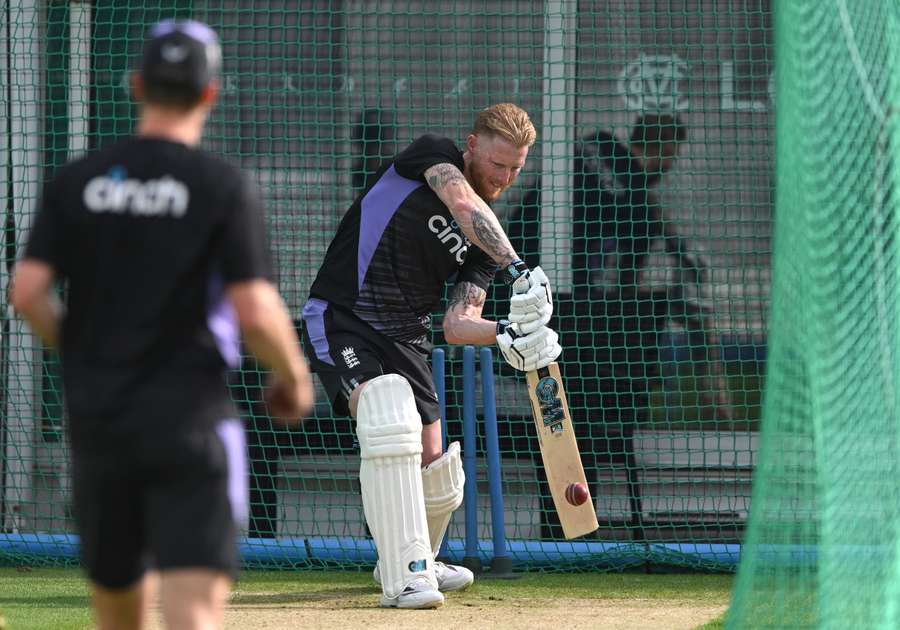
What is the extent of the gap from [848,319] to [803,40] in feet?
2.58

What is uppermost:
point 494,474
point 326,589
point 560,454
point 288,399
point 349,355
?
point 288,399

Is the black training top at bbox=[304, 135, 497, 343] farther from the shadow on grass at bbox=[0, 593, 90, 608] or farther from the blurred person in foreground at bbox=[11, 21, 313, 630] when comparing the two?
the blurred person in foreground at bbox=[11, 21, 313, 630]

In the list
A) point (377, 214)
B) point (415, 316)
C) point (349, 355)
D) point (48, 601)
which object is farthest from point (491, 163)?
point (48, 601)

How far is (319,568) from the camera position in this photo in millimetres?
5855

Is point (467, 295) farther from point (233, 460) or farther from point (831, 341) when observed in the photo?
point (233, 460)

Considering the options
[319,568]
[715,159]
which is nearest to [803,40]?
[715,159]

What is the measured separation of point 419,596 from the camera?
4.46 meters

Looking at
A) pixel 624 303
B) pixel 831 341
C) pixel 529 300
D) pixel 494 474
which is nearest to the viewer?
pixel 831 341

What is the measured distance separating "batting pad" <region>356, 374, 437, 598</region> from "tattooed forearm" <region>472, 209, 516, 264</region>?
0.49 meters

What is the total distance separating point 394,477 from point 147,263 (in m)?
2.23

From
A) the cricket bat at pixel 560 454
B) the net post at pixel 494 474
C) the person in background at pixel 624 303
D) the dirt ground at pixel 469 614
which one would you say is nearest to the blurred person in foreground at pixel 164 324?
the dirt ground at pixel 469 614

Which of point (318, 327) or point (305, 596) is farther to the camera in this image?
point (305, 596)

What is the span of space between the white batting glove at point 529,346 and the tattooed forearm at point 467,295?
286 mm

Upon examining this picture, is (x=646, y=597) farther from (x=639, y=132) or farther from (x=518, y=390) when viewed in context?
(x=639, y=132)
